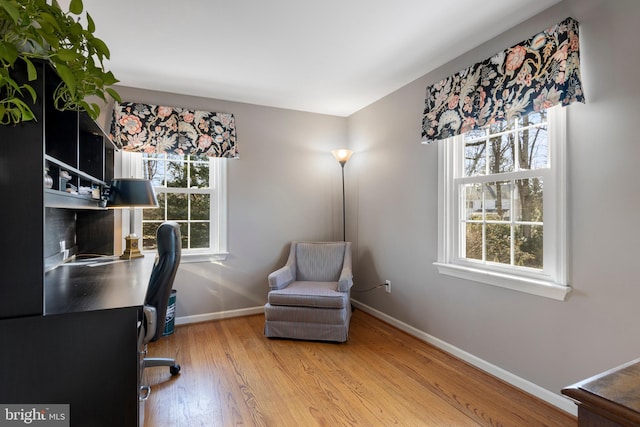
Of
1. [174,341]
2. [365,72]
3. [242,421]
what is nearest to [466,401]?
[242,421]

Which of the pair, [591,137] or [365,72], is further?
[365,72]

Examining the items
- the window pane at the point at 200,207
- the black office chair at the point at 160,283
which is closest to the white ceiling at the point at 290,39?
the window pane at the point at 200,207

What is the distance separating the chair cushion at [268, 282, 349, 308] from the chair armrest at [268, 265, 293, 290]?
0.06 meters

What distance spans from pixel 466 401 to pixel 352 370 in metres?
0.76

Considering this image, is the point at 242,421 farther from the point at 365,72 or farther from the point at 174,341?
the point at 365,72

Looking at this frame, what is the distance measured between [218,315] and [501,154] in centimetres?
301

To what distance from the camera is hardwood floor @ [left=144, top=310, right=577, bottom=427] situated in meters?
1.81

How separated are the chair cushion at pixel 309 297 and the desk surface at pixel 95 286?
3.51 feet

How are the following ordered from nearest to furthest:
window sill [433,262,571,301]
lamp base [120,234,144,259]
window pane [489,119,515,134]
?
window sill [433,262,571,301] → window pane [489,119,515,134] → lamp base [120,234,144,259]

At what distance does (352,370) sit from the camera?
2.35 metres

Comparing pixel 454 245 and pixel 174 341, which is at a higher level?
pixel 454 245

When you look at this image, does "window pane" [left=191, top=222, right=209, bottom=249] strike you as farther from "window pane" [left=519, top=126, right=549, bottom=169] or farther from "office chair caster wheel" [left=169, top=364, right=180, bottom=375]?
"window pane" [left=519, top=126, right=549, bottom=169]

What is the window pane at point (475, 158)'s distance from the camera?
96.4 inches

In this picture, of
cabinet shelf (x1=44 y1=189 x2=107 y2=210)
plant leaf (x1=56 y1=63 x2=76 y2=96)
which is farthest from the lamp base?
plant leaf (x1=56 y1=63 x2=76 y2=96)
